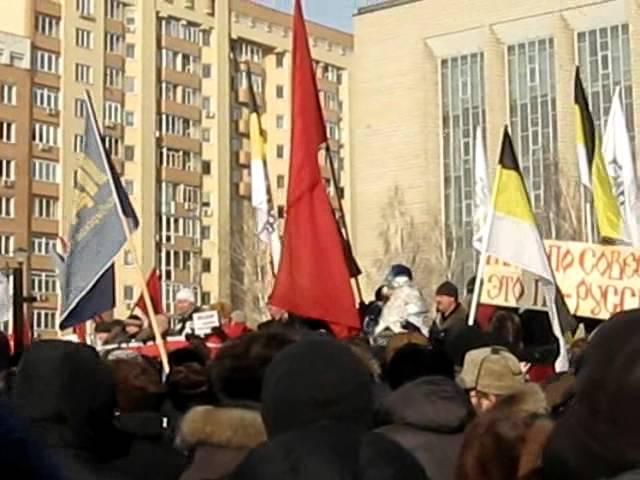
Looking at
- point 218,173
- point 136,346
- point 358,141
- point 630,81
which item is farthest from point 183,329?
point 218,173

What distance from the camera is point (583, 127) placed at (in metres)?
13.8

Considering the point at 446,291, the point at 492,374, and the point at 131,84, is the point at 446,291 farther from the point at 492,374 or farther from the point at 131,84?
the point at 131,84

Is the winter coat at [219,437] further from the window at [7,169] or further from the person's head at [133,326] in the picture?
the window at [7,169]

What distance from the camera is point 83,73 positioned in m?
66.7

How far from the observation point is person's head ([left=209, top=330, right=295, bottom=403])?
388 centimetres

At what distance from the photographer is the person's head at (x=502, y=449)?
9.89 feet

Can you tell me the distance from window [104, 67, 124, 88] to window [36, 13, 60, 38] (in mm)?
3112

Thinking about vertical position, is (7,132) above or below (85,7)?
below

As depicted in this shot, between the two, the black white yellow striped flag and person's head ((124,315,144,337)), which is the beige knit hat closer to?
person's head ((124,315,144,337))

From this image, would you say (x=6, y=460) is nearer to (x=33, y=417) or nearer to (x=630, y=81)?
(x=33, y=417)

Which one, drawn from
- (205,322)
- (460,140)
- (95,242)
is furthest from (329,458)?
(460,140)

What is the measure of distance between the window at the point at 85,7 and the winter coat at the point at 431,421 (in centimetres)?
6462

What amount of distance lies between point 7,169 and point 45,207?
287 cm

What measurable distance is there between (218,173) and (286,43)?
969 cm
